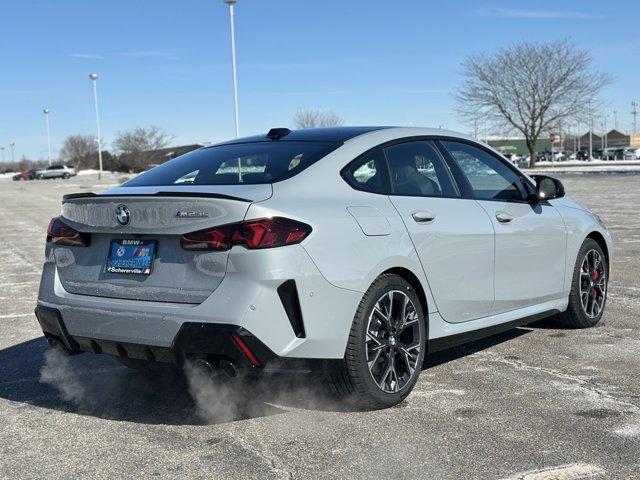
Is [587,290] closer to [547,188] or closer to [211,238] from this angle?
[547,188]

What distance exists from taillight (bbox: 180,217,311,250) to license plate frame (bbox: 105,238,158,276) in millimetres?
255

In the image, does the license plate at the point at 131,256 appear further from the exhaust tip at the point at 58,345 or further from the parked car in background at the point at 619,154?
the parked car in background at the point at 619,154

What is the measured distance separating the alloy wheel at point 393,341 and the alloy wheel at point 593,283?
2187 millimetres

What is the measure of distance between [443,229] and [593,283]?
2.19m

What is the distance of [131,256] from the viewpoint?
12.6ft

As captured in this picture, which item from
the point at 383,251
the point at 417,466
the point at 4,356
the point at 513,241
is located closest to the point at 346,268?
the point at 383,251

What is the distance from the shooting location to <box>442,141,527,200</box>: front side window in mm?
4961

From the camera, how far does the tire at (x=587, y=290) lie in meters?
5.76

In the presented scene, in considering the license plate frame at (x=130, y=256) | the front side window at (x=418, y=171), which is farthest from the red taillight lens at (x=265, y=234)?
the front side window at (x=418, y=171)

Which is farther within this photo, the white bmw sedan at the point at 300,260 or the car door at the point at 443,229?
the car door at the point at 443,229

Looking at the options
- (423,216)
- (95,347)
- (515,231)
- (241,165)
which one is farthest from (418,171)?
(95,347)

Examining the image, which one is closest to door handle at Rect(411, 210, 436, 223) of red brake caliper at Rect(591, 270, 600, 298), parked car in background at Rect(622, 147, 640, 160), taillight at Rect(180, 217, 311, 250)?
taillight at Rect(180, 217, 311, 250)

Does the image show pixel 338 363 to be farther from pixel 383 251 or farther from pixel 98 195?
pixel 98 195

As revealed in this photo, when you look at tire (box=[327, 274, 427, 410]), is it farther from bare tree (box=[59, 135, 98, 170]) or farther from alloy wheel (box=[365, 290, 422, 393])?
bare tree (box=[59, 135, 98, 170])
